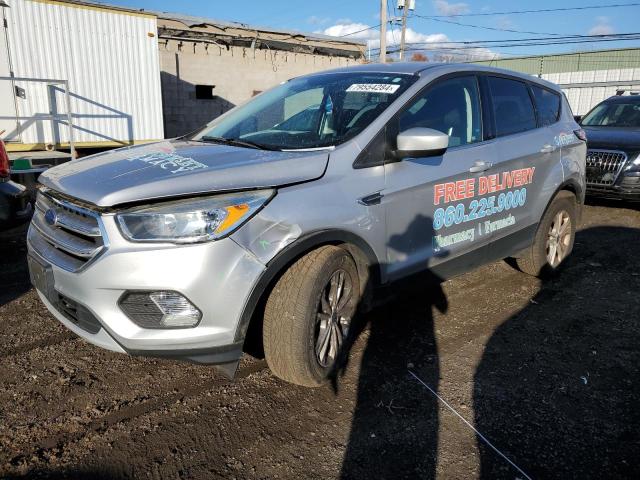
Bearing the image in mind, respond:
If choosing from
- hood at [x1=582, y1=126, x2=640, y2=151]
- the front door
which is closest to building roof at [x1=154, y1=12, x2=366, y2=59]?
hood at [x1=582, y1=126, x2=640, y2=151]

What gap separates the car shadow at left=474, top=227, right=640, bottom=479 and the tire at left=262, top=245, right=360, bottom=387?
88 centimetres

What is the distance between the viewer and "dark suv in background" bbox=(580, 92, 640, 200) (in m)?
7.26

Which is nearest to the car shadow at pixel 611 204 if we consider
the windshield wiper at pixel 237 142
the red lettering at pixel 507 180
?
the red lettering at pixel 507 180

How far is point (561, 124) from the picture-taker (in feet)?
15.1

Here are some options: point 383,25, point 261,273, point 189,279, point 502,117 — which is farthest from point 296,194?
point 383,25

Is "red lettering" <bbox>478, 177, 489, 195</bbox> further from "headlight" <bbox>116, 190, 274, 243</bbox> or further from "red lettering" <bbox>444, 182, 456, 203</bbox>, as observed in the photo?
"headlight" <bbox>116, 190, 274, 243</bbox>

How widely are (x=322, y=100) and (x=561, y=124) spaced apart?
95.9 inches

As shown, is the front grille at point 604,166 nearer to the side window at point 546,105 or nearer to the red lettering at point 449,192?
the side window at point 546,105

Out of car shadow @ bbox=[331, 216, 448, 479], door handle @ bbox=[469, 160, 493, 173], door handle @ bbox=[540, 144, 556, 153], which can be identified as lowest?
car shadow @ bbox=[331, 216, 448, 479]

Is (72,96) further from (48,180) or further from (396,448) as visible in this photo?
(396,448)

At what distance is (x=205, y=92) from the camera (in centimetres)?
1744

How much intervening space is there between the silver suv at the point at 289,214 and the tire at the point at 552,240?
490 mm

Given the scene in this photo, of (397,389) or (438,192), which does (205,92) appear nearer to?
(438,192)

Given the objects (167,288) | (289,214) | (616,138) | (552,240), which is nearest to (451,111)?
(289,214)
